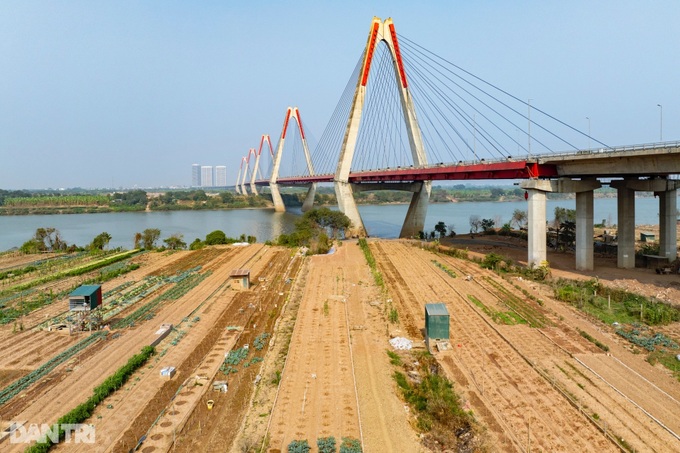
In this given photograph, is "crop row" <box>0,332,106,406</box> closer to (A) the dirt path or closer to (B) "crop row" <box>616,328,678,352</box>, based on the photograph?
(A) the dirt path

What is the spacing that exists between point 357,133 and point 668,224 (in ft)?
71.8

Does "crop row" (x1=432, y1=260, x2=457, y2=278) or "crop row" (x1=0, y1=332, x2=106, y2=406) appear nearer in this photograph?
"crop row" (x1=0, y1=332, x2=106, y2=406)

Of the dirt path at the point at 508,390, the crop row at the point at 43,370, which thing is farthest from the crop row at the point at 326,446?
the crop row at the point at 43,370

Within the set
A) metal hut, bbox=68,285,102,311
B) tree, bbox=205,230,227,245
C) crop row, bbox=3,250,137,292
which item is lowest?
crop row, bbox=3,250,137,292

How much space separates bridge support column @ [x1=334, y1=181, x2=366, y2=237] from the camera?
37438 mm

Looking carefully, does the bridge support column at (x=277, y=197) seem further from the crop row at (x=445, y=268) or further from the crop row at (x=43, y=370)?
the crop row at (x=43, y=370)

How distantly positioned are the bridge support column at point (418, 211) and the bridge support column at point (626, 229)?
17.2 m

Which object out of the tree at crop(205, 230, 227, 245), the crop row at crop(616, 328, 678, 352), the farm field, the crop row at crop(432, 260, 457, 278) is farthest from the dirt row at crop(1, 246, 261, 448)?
the tree at crop(205, 230, 227, 245)

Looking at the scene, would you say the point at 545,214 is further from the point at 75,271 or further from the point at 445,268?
the point at 75,271

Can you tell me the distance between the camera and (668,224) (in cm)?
2164

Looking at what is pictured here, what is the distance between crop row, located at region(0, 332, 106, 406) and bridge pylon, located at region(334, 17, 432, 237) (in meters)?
26.0

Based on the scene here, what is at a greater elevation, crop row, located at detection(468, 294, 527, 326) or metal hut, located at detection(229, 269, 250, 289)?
metal hut, located at detection(229, 269, 250, 289)

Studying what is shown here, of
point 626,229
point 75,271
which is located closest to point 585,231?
point 626,229

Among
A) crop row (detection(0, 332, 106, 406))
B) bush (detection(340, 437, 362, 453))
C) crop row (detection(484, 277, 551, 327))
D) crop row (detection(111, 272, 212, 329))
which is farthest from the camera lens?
crop row (detection(111, 272, 212, 329))
